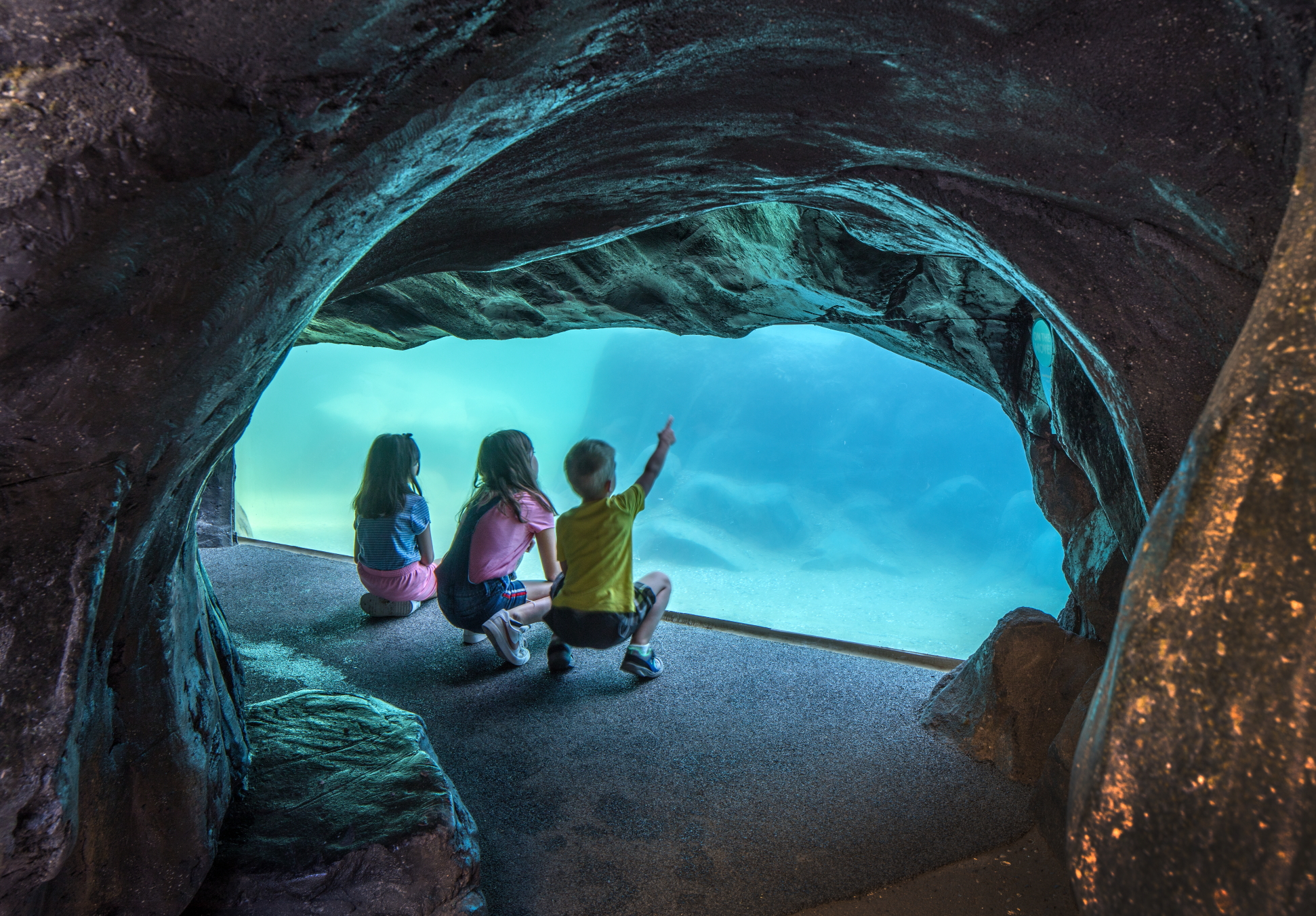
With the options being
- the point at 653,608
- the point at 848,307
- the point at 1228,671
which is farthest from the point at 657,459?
the point at 1228,671

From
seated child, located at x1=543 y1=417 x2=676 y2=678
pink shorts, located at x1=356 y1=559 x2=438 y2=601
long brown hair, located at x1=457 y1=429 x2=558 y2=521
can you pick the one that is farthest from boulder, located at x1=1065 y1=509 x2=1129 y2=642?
pink shorts, located at x1=356 y1=559 x2=438 y2=601

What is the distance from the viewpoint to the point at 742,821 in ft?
8.99

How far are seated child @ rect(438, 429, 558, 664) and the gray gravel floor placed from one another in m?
0.30

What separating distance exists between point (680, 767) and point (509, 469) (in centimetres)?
197

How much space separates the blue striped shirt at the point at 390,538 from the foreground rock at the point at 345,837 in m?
2.02

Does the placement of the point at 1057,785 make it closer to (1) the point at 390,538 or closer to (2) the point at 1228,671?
(2) the point at 1228,671

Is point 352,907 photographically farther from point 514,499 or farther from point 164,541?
point 514,499

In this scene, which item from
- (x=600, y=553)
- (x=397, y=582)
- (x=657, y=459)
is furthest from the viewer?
(x=397, y=582)

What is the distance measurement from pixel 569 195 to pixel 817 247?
177cm

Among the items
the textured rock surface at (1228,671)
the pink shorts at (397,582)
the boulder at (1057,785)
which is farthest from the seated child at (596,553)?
the textured rock surface at (1228,671)

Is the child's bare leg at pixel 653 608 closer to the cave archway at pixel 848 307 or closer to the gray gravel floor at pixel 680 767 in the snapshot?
the gray gravel floor at pixel 680 767

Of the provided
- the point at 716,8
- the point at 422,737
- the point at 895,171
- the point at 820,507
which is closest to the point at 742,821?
the point at 422,737

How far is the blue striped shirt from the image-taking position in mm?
4871

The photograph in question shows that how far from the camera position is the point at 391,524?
4.88 m
